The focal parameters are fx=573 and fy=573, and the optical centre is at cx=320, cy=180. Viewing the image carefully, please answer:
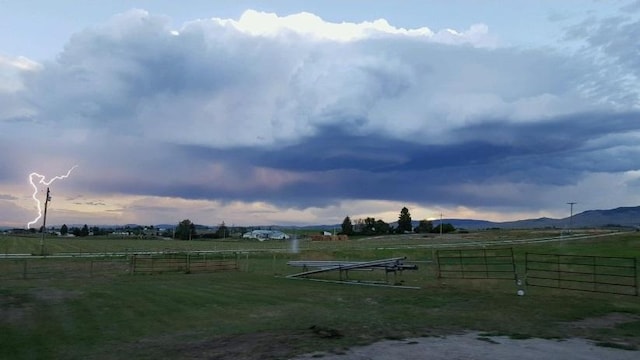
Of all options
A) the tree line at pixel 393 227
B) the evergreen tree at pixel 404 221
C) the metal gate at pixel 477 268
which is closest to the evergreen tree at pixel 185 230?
the tree line at pixel 393 227

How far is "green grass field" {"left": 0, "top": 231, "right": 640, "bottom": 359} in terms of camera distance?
1293 centimetres

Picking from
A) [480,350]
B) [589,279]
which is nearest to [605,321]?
[480,350]

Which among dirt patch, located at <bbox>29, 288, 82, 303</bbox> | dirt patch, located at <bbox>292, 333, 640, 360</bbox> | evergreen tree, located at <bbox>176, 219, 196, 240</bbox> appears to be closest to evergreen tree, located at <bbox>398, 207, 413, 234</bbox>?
evergreen tree, located at <bbox>176, 219, 196, 240</bbox>

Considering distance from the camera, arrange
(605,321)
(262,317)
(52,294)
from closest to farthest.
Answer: (605,321) < (262,317) < (52,294)

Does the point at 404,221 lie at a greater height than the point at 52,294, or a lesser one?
greater

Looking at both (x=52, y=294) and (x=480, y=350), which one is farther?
(x=52, y=294)

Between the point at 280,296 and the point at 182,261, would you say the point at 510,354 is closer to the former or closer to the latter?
the point at 280,296

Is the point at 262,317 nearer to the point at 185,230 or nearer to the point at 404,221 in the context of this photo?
the point at 185,230

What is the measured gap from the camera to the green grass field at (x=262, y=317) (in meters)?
12.9

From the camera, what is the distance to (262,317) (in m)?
17.7

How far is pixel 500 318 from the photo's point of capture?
17438 millimetres

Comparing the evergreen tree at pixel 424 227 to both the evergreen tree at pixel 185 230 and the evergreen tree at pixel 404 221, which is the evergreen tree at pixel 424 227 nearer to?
the evergreen tree at pixel 404 221

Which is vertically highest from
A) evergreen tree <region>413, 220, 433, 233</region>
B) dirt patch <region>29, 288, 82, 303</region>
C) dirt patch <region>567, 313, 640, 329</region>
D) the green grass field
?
evergreen tree <region>413, 220, 433, 233</region>

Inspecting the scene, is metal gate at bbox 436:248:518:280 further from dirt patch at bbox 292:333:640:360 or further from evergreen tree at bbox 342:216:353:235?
evergreen tree at bbox 342:216:353:235
